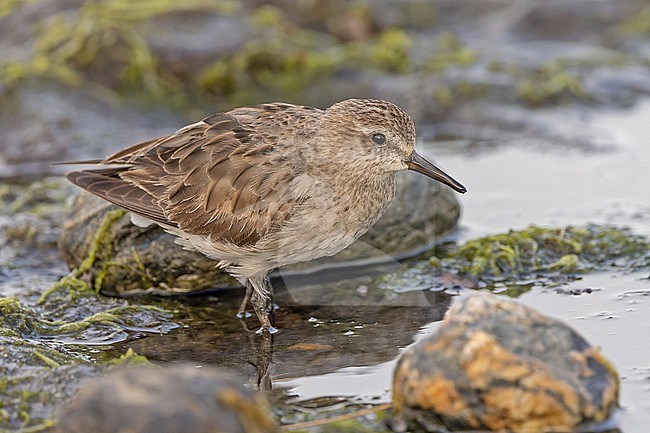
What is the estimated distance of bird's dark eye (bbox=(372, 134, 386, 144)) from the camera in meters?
7.89

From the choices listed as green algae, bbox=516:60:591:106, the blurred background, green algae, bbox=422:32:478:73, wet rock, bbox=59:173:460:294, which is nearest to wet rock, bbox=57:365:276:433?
wet rock, bbox=59:173:460:294

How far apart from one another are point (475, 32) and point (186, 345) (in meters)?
10.0

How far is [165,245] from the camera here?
8.89 m

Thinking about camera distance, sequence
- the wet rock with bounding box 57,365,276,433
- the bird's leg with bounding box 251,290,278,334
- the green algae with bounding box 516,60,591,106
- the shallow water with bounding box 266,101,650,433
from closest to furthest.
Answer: the wet rock with bounding box 57,365,276,433, the shallow water with bounding box 266,101,650,433, the bird's leg with bounding box 251,290,278,334, the green algae with bounding box 516,60,591,106

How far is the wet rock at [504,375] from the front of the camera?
558 cm

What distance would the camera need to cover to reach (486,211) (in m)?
10.6

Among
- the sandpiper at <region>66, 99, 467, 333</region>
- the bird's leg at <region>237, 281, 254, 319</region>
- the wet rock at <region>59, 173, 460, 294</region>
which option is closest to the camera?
the sandpiper at <region>66, 99, 467, 333</region>

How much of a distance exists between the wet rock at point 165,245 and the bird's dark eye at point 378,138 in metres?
1.53

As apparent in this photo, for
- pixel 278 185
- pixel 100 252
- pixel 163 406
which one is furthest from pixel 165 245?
pixel 163 406

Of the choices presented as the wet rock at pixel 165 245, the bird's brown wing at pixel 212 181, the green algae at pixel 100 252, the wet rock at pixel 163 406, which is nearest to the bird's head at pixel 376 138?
the bird's brown wing at pixel 212 181

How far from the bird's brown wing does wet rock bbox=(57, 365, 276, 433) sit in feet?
8.69

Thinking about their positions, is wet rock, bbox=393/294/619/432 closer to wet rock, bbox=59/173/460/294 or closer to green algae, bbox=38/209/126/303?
wet rock, bbox=59/173/460/294

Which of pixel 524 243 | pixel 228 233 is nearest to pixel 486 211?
pixel 524 243

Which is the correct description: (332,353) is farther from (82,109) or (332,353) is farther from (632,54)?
(632,54)
